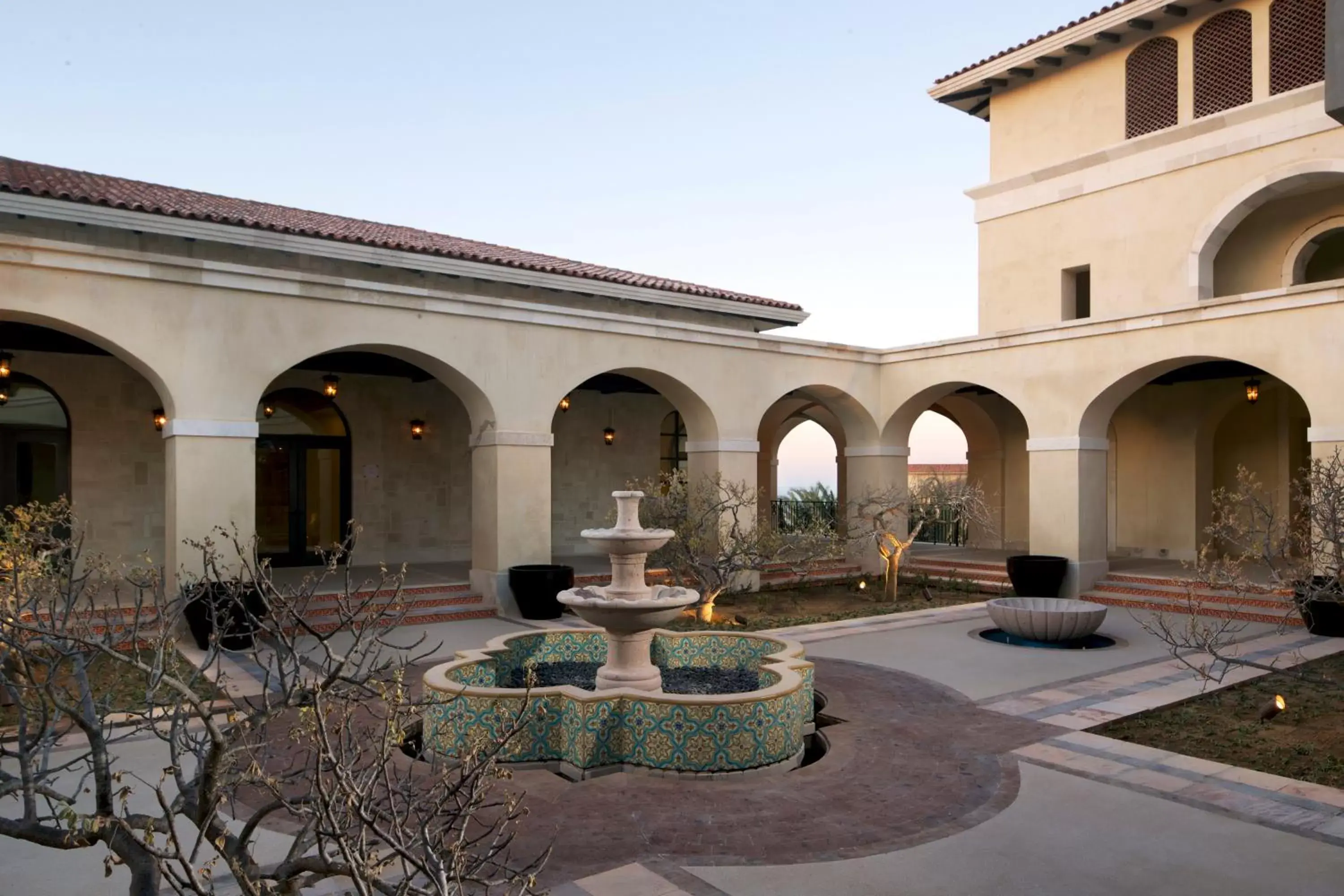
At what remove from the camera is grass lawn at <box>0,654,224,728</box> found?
7.80 m

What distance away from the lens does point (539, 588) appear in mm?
13125

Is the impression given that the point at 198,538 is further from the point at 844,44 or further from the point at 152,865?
the point at 844,44

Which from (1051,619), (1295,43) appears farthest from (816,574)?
(1295,43)

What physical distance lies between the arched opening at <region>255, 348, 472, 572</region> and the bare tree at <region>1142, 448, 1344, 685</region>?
1096cm

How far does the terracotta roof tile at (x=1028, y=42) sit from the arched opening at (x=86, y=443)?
17.4 metres

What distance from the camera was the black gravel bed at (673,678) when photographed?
830 centimetres

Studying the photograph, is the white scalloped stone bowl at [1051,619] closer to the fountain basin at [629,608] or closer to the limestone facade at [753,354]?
the limestone facade at [753,354]

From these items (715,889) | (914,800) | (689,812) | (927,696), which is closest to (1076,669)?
(927,696)

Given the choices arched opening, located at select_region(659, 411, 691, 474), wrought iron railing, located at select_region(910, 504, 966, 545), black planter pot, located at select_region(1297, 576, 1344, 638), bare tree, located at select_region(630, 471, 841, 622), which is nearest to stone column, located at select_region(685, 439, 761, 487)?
bare tree, located at select_region(630, 471, 841, 622)

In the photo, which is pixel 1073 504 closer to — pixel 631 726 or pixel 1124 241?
pixel 1124 241

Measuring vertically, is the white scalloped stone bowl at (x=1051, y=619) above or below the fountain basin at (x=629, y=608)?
below

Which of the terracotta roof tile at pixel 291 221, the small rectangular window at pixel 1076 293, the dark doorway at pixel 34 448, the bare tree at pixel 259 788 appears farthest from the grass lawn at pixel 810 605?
the dark doorway at pixel 34 448

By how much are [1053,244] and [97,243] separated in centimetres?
1747

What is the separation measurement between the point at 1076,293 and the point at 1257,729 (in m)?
13.9
